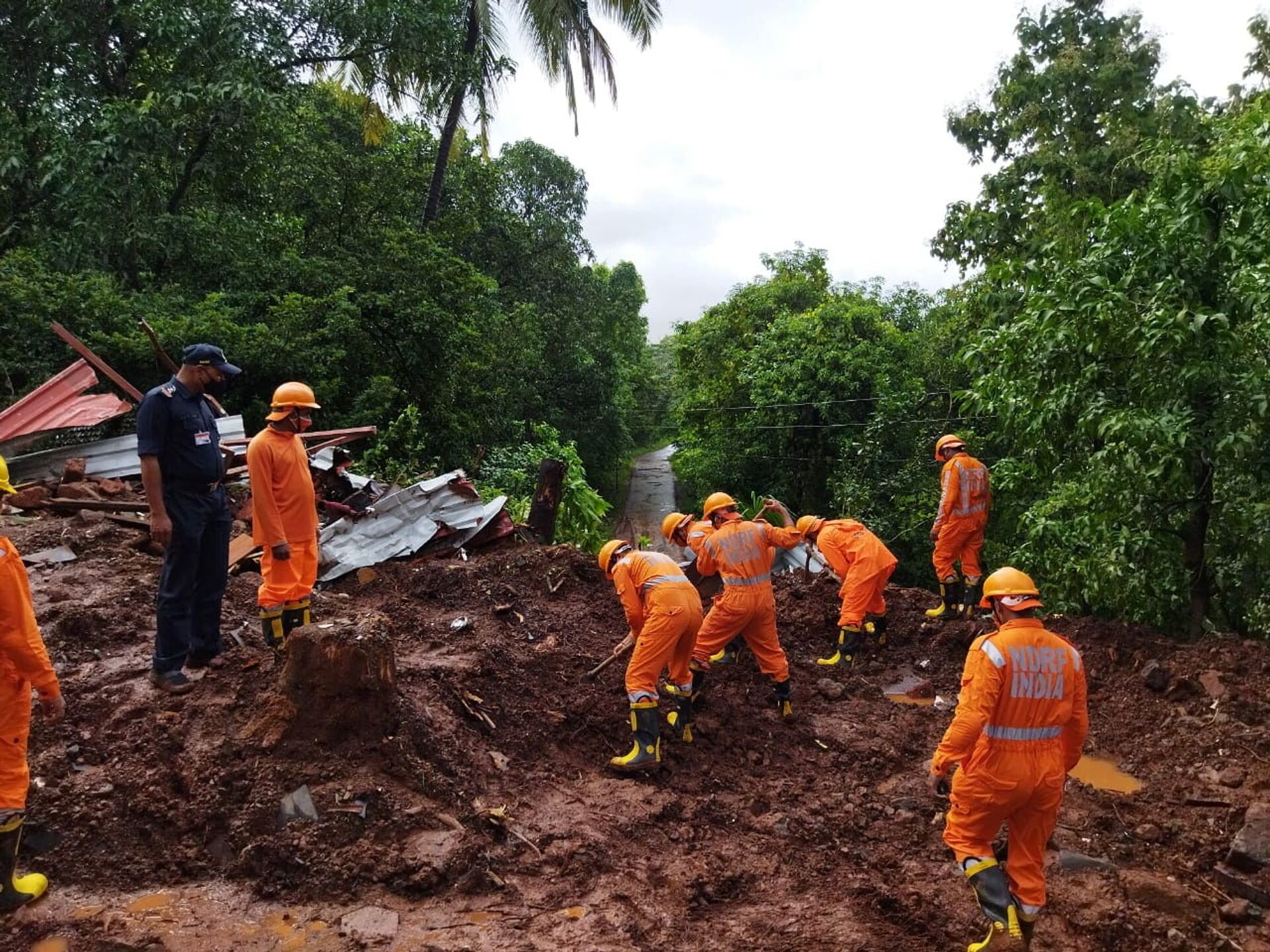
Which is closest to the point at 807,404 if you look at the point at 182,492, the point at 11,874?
the point at 182,492

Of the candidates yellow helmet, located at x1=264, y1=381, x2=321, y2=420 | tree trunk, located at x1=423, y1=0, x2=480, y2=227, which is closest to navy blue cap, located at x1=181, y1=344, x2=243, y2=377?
yellow helmet, located at x1=264, y1=381, x2=321, y2=420

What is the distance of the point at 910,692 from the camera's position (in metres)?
7.46

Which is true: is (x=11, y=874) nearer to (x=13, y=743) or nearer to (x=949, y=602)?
(x=13, y=743)

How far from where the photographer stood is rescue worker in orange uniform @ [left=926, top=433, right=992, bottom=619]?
8.35 metres

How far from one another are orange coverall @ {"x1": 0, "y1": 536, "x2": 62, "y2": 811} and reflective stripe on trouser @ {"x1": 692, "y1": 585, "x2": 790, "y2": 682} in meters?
4.03

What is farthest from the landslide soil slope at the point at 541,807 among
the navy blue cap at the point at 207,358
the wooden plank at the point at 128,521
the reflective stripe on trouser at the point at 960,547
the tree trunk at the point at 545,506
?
the tree trunk at the point at 545,506

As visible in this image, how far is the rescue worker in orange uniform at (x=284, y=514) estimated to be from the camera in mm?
4992

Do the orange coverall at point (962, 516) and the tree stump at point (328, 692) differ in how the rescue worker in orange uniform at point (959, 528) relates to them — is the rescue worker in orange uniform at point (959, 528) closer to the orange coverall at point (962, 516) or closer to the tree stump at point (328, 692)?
the orange coverall at point (962, 516)

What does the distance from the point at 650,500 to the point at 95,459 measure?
26227 millimetres

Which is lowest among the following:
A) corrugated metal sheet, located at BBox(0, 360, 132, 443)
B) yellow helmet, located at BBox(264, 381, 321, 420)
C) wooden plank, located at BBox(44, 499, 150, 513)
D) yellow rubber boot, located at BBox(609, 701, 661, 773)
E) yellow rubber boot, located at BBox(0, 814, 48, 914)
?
yellow rubber boot, located at BBox(609, 701, 661, 773)

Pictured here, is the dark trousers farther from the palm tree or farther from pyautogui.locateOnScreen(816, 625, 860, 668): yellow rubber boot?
the palm tree

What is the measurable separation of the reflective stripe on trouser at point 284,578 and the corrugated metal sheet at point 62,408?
521 cm

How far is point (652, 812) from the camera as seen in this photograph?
4.74 metres

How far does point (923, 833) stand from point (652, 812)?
1.60 metres
